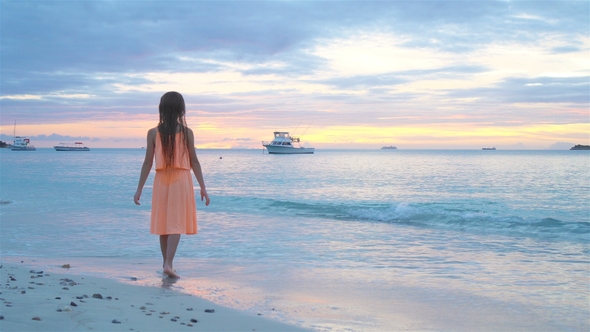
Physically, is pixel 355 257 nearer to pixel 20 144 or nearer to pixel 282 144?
pixel 282 144

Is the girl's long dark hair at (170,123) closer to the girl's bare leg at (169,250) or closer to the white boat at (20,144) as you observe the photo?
the girl's bare leg at (169,250)

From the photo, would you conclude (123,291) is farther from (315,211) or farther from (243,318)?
(315,211)

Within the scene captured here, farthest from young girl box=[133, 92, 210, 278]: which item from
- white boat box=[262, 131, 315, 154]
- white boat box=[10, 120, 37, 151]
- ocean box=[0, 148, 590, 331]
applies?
white boat box=[10, 120, 37, 151]

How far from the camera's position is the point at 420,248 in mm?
8531

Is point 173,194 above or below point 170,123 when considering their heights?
below

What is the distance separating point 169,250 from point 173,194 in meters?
0.72

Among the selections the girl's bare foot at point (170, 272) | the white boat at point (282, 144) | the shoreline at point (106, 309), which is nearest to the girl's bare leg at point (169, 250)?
the girl's bare foot at point (170, 272)

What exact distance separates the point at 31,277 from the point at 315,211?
1013cm

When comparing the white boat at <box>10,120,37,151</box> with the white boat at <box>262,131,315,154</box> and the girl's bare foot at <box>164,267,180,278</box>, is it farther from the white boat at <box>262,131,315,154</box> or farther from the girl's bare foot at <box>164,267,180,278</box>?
the girl's bare foot at <box>164,267,180,278</box>

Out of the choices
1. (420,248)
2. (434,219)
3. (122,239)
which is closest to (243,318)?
(420,248)

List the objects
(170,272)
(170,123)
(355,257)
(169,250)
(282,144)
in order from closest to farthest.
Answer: (170,123)
(169,250)
(170,272)
(355,257)
(282,144)

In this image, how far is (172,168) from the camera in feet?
17.7

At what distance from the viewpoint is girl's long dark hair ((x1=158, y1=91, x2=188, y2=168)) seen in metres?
5.30

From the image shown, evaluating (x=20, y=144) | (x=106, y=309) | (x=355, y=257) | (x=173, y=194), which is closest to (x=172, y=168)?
(x=173, y=194)
